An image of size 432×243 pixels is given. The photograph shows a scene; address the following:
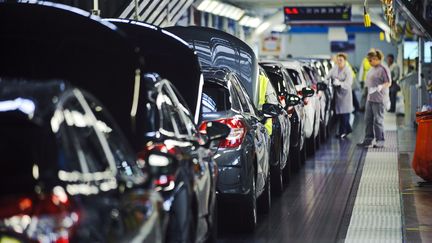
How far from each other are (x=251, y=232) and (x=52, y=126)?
6.78 meters

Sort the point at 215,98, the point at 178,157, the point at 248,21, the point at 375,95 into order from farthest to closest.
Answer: the point at 248,21
the point at 375,95
the point at 215,98
the point at 178,157

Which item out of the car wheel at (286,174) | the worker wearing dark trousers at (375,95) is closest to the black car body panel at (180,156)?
the car wheel at (286,174)

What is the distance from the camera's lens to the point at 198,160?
955 cm

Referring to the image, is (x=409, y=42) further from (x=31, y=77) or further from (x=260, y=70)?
(x=31, y=77)

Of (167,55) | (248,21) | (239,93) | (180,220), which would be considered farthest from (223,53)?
(248,21)

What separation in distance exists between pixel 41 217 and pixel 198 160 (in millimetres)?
4022

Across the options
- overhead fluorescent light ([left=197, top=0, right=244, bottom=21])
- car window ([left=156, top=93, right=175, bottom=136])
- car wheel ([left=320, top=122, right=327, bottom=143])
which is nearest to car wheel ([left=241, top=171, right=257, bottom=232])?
car window ([left=156, top=93, right=175, bottom=136])

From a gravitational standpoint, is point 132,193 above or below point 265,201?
above

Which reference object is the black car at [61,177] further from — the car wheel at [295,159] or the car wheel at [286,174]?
the car wheel at [295,159]

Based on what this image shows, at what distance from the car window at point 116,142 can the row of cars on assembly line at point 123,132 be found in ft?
0.04

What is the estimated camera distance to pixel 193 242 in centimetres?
905

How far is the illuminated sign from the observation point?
4409 cm

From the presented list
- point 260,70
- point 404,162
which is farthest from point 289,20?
point 260,70

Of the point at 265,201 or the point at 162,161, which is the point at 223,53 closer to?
the point at 265,201
